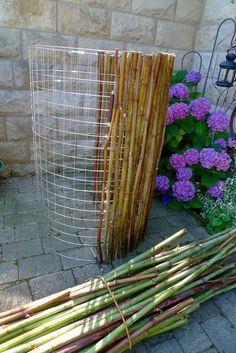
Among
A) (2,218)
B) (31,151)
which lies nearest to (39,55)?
(31,151)

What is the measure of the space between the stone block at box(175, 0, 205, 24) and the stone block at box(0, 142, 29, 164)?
6.55ft

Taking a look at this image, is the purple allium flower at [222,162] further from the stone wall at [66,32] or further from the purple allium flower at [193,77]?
the stone wall at [66,32]

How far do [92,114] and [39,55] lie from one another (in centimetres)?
69

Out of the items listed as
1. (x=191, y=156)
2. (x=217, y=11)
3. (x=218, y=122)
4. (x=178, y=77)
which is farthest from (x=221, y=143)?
(x=217, y=11)

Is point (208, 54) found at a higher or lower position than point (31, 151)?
higher

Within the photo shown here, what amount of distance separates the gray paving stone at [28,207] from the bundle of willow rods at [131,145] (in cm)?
80

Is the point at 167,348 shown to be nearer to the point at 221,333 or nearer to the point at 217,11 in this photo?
the point at 221,333

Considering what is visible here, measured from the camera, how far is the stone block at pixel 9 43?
2260 mm

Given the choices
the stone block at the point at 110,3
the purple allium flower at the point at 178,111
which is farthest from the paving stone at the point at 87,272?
the stone block at the point at 110,3

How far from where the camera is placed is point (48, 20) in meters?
2.32

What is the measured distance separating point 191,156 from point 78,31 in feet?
4.89

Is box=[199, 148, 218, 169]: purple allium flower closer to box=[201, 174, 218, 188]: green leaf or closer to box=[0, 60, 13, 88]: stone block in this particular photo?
box=[201, 174, 218, 188]: green leaf

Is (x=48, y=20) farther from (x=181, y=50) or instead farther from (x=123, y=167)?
(x=123, y=167)

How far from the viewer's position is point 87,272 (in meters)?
1.71
